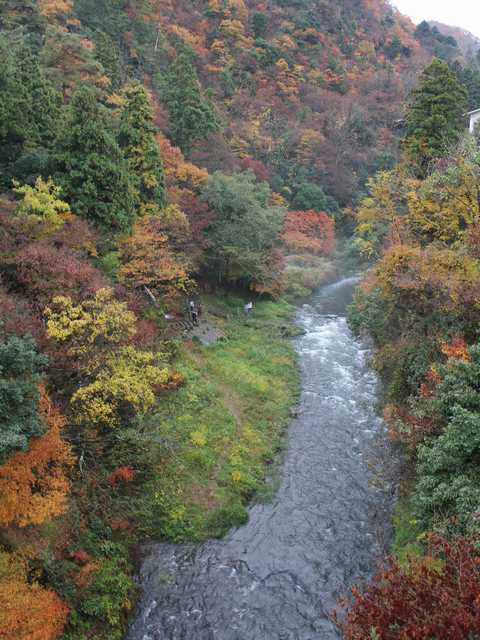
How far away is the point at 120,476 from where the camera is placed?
15109mm

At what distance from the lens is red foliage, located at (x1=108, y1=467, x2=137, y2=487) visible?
586 inches

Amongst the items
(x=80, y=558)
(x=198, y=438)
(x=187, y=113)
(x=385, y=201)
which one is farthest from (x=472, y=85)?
(x=80, y=558)

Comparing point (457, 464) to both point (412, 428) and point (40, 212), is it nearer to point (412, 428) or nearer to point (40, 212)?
point (412, 428)

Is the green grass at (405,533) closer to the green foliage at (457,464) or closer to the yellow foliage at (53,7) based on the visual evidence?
the green foliage at (457,464)

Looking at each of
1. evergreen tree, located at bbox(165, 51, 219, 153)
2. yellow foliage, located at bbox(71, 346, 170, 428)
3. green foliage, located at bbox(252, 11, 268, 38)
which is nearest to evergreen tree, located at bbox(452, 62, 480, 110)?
green foliage, located at bbox(252, 11, 268, 38)

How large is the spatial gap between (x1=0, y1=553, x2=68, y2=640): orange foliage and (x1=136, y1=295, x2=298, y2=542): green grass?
3797 mm

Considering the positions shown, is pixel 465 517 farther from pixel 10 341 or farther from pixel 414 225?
pixel 414 225

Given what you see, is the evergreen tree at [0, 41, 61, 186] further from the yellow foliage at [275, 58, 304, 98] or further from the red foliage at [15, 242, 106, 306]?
the yellow foliage at [275, 58, 304, 98]

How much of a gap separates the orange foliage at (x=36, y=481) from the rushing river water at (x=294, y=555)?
11.9 feet

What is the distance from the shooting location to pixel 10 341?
10.8 meters

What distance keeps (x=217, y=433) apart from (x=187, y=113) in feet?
94.7

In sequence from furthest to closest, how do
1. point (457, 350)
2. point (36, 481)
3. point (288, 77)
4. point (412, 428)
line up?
point (288, 77), point (412, 428), point (457, 350), point (36, 481)

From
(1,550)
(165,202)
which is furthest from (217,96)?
(1,550)

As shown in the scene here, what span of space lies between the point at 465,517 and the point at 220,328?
1941 cm
